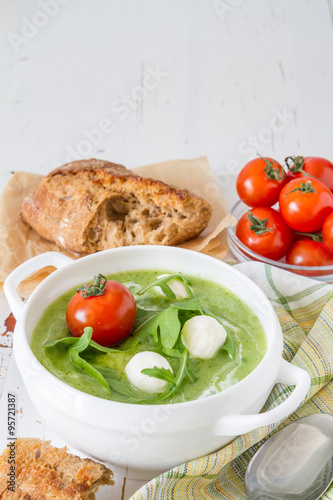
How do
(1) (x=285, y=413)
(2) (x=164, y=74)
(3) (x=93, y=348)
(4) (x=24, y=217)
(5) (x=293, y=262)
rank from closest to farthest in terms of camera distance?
(1) (x=285, y=413) → (3) (x=93, y=348) → (5) (x=293, y=262) → (4) (x=24, y=217) → (2) (x=164, y=74)

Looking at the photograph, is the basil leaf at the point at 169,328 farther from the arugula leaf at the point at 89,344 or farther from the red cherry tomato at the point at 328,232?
the red cherry tomato at the point at 328,232

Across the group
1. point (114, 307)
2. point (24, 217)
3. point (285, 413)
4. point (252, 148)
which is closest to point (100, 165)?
point (24, 217)

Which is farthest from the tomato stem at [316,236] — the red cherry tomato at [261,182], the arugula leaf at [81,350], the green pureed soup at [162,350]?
the arugula leaf at [81,350]

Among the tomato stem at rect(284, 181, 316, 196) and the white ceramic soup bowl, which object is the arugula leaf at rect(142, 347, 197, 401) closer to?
the white ceramic soup bowl

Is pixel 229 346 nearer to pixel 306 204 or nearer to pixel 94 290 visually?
pixel 94 290

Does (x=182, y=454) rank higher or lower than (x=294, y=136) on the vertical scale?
higher

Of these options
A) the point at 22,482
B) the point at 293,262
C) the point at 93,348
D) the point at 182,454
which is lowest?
the point at 293,262

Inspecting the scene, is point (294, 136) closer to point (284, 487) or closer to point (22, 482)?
point (284, 487)
